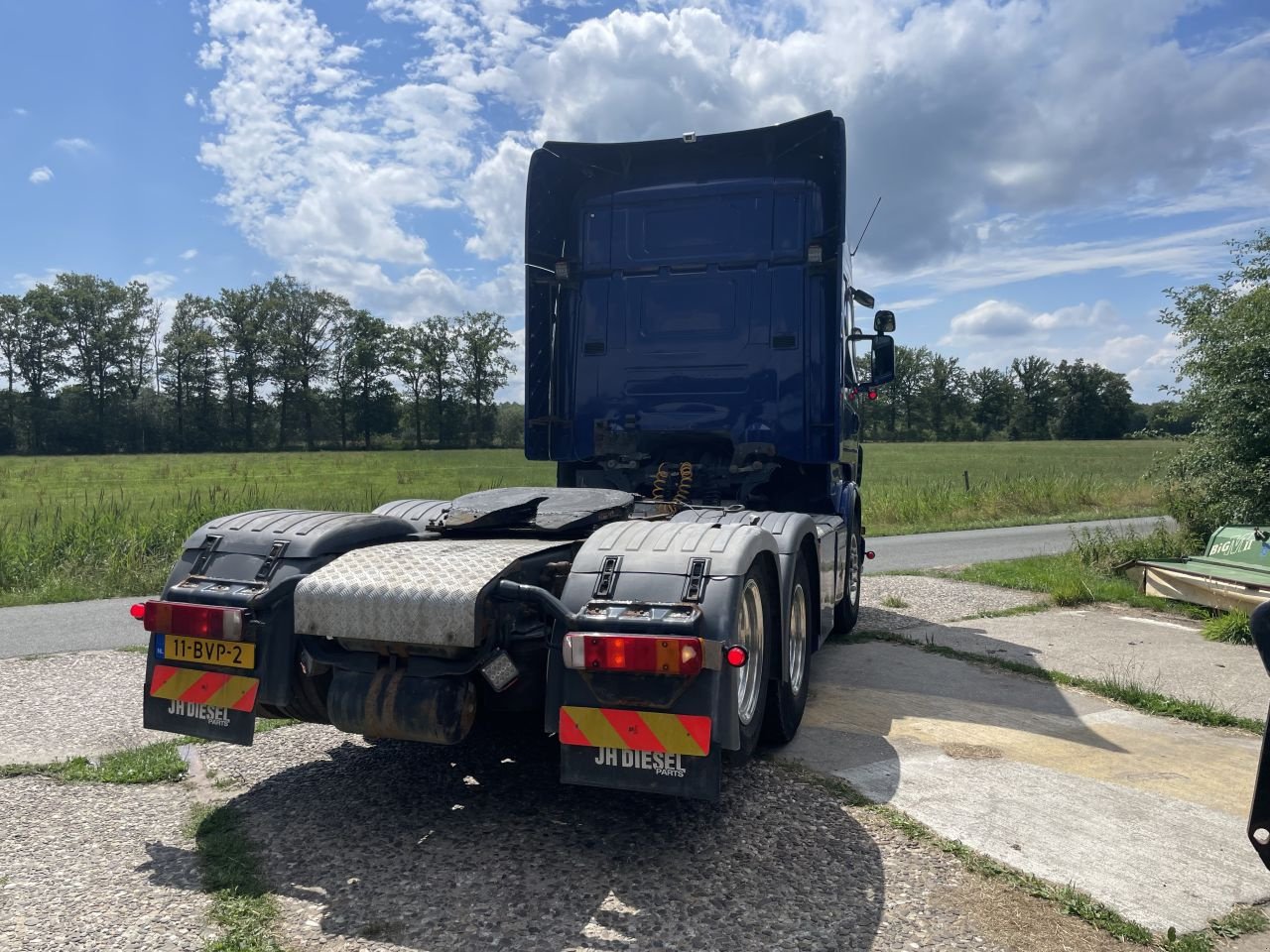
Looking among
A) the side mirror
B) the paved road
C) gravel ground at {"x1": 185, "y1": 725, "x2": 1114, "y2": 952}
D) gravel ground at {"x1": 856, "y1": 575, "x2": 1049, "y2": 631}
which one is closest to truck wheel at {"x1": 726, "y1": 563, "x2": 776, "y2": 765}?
gravel ground at {"x1": 185, "y1": 725, "x2": 1114, "y2": 952}

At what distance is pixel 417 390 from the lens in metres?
83.0

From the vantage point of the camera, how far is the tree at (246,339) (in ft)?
260

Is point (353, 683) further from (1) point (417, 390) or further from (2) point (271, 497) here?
(1) point (417, 390)

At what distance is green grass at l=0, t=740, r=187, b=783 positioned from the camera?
4066 millimetres

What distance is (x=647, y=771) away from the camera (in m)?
3.07

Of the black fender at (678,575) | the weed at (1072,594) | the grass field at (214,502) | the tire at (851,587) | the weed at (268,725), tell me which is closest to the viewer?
the black fender at (678,575)

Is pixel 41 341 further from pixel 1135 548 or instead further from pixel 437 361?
pixel 1135 548

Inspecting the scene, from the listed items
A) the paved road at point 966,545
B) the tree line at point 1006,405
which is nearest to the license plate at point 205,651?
the paved road at point 966,545

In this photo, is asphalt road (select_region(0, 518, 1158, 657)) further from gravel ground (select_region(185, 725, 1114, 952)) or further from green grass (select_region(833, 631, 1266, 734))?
green grass (select_region(833, 631, 1266, 734))

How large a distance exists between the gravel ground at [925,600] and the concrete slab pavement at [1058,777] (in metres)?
2.07

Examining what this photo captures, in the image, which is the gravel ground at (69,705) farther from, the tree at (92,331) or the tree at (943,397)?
the tree at (943,397)

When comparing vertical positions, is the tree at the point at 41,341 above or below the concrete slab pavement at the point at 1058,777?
above

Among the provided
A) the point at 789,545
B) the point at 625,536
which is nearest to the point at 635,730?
the point at 625,536

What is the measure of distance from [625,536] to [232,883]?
5.85 ft
